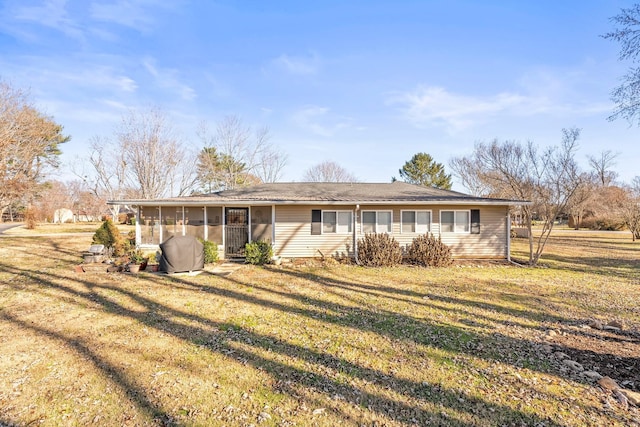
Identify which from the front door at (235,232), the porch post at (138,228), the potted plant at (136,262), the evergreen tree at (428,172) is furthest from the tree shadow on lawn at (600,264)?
the evergreen tree at (428,172)

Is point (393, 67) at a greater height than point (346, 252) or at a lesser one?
greater

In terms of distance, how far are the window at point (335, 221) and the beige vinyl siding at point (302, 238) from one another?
157 millimetres

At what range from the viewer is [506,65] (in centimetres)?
1194

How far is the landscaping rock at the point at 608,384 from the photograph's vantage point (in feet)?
10.8

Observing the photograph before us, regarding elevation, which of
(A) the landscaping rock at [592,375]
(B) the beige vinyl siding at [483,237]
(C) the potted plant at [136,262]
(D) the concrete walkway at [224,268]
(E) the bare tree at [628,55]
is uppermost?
(E) the bare tree at [628,55]

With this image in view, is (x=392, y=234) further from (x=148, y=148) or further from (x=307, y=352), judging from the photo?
(x=148, y=148)

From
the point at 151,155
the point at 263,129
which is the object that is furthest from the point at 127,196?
the point at 263,129

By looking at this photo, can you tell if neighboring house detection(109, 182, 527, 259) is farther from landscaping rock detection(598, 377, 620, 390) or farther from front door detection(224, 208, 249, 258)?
landscaping rock detection(598, 377, 620, 390)

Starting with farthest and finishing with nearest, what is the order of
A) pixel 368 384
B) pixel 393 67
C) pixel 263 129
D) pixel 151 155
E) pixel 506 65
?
pixel 263 129
pixel 151 155
pixel 393 67
pixel 506 65
pixel 368 384

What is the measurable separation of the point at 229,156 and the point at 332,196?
18757mm

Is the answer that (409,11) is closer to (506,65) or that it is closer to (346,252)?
(506,65)

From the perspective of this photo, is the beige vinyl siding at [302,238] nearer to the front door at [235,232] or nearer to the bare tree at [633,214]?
the front door at [235,232]

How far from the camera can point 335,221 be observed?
481 inches

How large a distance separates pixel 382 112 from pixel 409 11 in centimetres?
754
